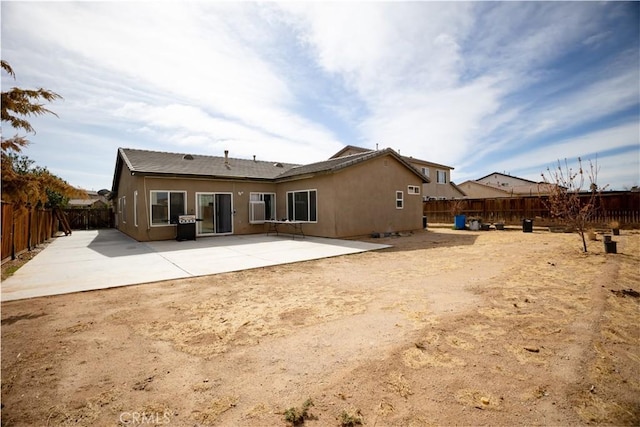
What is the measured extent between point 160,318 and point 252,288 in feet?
5.53

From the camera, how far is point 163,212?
41.6 ft

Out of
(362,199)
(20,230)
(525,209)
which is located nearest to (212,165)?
(20,230)

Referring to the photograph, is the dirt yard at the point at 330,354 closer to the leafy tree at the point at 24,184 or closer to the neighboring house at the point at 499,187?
the leafy tree at the point at 24,184

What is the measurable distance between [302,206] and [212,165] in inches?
223

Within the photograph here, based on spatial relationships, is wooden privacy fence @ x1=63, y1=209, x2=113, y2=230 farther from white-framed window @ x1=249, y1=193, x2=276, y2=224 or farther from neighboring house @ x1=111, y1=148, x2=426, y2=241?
white-framed window @ x1=249, y1=193, x2=276, y2=224

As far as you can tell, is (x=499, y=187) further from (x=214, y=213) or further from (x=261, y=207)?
(x=214, y=213)

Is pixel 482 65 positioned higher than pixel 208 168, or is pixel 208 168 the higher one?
pixel 482 65

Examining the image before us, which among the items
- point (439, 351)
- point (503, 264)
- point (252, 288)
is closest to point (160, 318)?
point (252, 288)

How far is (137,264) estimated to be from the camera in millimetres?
7387

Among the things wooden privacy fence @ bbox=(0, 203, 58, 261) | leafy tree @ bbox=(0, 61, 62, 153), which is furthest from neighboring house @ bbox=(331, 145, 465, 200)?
leafy tree @ bbox=(0, 61, 62, 153)

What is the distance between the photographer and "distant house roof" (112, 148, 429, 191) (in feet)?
41.1

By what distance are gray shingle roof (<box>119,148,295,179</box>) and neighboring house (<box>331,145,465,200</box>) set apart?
1295 centimetres

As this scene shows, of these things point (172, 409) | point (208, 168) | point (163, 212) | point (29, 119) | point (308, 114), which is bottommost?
point (172, 409)

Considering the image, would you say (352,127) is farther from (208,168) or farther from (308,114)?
(208,168)
